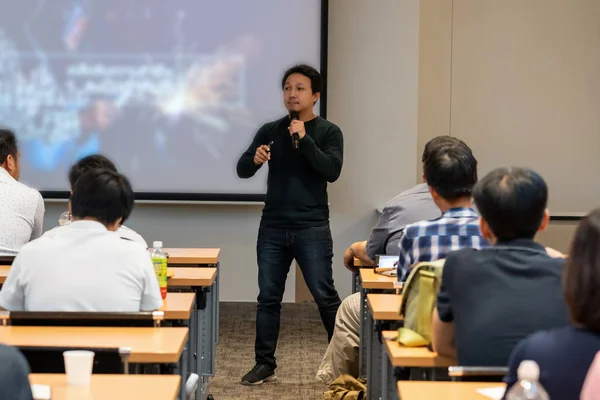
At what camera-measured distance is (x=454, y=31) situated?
6.94m

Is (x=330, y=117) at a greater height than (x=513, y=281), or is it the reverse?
(x=330, y=117)

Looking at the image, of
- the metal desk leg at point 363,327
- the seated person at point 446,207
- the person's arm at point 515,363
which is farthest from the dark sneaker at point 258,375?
the person's arm at point 515,363

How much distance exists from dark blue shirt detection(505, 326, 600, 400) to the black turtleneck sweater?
9.68 feet

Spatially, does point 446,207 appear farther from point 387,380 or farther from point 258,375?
point 258,375

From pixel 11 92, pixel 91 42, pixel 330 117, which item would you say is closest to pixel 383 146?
pixel 330 117

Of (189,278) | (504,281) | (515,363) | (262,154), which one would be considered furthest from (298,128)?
(515,363)

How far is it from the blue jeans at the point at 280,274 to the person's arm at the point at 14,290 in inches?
75.8

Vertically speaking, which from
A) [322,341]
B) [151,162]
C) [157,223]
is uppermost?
[151,162]

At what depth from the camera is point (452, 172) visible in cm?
302

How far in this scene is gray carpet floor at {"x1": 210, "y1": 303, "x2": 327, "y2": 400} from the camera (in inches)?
177

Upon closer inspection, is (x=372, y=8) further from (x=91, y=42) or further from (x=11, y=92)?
(x=11, y=92)

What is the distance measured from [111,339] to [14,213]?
1.97 metres

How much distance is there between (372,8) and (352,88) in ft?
1.96

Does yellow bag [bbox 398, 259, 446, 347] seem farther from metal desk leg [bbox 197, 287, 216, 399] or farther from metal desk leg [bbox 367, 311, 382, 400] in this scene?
metal desk leg [bbox 197, 287, 216, 399]
